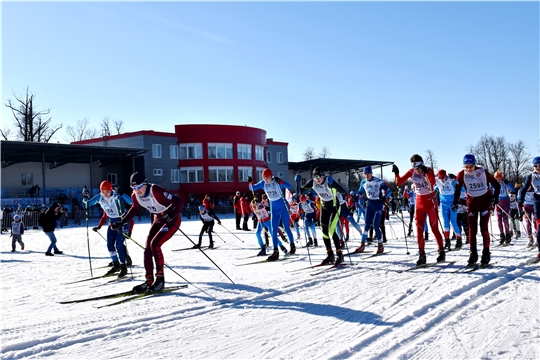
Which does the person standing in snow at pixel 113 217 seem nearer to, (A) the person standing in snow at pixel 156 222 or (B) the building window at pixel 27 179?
(A) the person standing in snow at pixel 156 222

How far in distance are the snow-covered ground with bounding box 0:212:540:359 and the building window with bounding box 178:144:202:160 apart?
43016 millimetres

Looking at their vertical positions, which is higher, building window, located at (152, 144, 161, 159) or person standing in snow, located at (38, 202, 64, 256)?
building window, located at (152, 144, 161, 159)

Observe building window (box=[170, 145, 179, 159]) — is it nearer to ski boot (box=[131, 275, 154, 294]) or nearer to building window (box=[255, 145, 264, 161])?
building window (box=[255, 145, 264, 161])

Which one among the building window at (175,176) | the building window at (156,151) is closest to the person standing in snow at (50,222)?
the building window at (156,151)

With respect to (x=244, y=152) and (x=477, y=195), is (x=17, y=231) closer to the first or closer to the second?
(x=477, y=195)

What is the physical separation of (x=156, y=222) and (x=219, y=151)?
151ft

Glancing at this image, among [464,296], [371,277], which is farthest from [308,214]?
[464,296]

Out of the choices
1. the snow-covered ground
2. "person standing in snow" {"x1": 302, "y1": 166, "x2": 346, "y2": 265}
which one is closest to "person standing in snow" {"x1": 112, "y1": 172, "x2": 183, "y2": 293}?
the snow-covered ground

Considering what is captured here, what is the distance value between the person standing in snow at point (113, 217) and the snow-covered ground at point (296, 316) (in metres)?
0.79

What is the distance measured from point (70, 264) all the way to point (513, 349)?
11436mm

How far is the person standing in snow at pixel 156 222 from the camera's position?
25.6ft

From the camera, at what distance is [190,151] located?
5266cm

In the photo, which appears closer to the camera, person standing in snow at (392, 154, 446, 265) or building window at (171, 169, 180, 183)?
person standing in snow at (392, 154, 446, 265)

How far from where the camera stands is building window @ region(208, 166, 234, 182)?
174 ft
